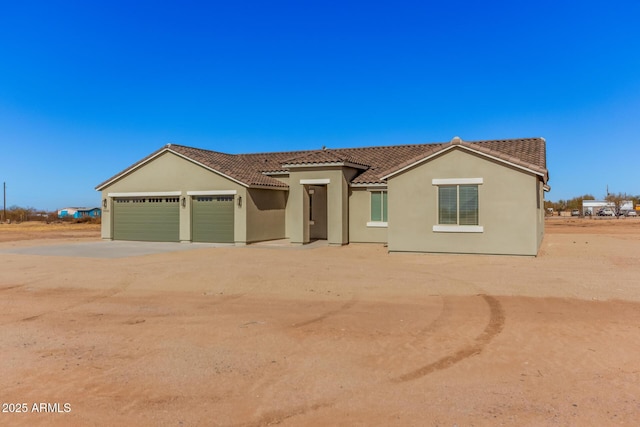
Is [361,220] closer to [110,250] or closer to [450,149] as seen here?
[450,149]

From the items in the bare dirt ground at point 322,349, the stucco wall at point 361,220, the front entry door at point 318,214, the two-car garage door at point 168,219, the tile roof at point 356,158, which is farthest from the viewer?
the front entry door at point 318,214

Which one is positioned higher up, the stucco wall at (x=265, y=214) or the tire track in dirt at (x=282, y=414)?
the stucco wall at (x=265, y=214)

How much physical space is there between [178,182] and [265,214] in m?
4.74

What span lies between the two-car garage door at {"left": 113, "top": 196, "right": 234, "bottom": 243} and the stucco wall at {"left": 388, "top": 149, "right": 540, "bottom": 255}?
8.44m

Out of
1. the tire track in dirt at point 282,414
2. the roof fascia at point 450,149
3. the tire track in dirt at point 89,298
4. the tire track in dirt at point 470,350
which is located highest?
the roof fascia at point 450,149

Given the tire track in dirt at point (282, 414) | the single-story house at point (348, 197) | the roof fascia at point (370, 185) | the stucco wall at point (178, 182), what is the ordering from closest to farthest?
the tire track in dirt at point (282, 414)
the single-story house at point (348, 197)
the roof fascia at point (370, 185)
the stucco wall at point (178, 182)

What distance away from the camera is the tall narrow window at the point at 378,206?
2189 cm

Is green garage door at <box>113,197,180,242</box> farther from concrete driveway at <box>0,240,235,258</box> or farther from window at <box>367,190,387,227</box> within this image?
window at <box>367,190,387,227</box>

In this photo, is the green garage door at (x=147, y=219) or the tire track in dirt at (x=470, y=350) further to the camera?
the green garage door at (x=147, y=219)

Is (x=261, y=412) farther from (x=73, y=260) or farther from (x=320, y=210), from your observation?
(x=320, y=210)

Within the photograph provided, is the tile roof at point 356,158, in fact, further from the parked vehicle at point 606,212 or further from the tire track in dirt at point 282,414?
the parked vehicle at point 606,212

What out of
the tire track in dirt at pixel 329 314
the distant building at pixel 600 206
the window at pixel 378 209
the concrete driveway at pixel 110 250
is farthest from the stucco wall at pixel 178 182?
the distant building at pixel 600 206

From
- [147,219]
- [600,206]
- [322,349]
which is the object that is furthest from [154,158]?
[600,206]

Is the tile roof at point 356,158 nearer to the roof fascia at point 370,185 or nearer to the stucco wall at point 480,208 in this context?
the roof fascia at point 370,185
